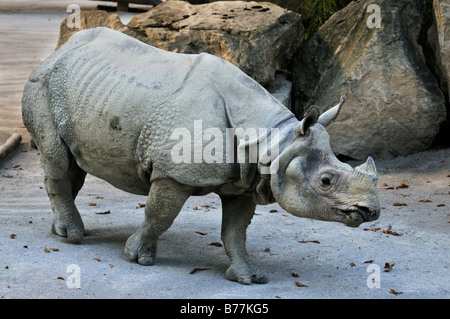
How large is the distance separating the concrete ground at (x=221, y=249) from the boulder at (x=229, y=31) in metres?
1.96

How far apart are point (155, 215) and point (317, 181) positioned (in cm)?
125

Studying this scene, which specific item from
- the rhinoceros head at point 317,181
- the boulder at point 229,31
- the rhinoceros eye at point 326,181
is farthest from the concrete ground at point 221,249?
the boulder at point 229,31

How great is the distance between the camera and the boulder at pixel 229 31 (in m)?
9.04

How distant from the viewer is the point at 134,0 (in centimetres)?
1778

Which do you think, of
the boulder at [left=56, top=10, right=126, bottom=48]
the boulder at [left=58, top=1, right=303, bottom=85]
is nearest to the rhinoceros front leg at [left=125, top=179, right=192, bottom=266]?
the boulder at [left=58, top=1, right=303, bottom=85]

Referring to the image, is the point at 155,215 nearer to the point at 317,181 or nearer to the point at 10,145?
the point at 317,181

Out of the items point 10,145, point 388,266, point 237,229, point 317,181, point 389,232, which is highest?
point 317,181

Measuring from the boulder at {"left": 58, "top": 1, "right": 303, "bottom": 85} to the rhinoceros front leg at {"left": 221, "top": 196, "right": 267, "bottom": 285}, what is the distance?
12.6 feet

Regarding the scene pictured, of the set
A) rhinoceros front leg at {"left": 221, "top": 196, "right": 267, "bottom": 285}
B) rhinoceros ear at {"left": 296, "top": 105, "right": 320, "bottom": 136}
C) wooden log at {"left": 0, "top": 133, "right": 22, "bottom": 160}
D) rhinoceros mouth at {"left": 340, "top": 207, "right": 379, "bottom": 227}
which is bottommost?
wooden log at {"left": 0, "top": 133, "right": 22, "bottom": 160}

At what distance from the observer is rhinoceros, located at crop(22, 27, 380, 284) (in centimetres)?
468

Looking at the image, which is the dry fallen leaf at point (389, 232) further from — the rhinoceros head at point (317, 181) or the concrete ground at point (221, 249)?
the rhinoceros head at point (317, 181)

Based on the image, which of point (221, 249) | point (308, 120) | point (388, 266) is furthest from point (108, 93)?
point (388, 266)

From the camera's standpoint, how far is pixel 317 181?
464 centimetres

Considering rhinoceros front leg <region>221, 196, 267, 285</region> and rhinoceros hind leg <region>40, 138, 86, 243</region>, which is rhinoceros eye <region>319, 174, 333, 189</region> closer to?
rhinoceros front leg <region>221, 196, 267, 285</region>
